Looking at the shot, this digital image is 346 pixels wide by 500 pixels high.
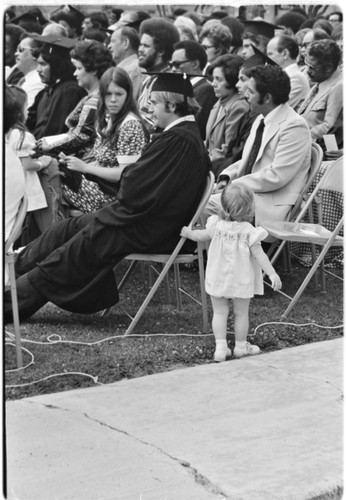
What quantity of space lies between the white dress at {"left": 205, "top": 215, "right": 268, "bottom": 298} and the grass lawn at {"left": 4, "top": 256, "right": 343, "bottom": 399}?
402mm

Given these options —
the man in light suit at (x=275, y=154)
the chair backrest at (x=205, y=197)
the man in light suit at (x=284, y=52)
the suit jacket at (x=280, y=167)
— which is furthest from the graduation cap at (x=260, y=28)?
the chair backrest at (x=205, y=197)

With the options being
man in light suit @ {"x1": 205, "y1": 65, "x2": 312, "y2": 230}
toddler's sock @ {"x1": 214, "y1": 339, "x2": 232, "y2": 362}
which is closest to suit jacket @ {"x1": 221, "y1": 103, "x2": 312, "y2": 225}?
man in light suit @ {"x1": 205, "y1": 65, "x2": 312, "y2": 230}

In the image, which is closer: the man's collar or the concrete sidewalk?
the concrete sidewalk

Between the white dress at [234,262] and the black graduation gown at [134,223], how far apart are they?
1.44 feet

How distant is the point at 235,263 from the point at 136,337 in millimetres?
803

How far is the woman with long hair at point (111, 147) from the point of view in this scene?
A: 6.60m

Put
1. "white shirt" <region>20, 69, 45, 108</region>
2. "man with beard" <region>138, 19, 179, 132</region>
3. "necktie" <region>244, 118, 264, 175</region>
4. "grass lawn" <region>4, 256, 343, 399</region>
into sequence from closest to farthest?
"grass lawn" <region>4, 256, 343, 399</region>
"necktie" <region>244, 118, 264, 175</region>
"man with beard" <region>138, 19, 179, 132</region>
"white shirt" <region>20, 69, 45, 108</region>

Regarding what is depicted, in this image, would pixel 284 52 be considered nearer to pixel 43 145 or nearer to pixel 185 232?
pixel 43 145

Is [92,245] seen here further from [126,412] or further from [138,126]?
[126,412]

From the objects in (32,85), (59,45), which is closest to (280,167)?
(59,45)

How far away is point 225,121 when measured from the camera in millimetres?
7766

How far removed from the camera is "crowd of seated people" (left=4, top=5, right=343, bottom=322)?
667cm

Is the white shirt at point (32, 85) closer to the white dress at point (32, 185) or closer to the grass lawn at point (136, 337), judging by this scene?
the white dress at point (32, 185)

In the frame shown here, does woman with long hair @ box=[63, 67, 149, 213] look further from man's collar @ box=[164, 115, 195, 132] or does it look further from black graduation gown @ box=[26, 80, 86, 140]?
black graduation gown @ box=[26, 80, 86, 140]
